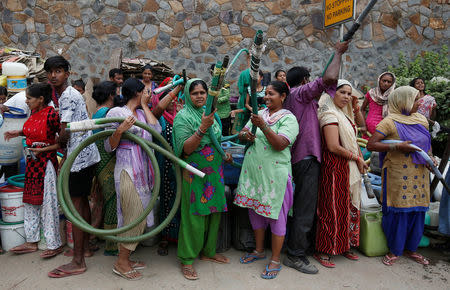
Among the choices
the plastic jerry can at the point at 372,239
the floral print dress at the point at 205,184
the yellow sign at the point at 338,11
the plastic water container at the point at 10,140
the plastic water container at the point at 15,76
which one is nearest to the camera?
the floral print dress at the point at 205,184

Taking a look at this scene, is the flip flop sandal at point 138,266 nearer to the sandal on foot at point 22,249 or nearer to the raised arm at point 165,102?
the sandal on foot at point 22,249

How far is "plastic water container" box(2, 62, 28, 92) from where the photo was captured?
461 cm

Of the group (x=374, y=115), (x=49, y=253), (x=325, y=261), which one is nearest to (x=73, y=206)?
(x=49, y=253)

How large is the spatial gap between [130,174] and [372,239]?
2.57m

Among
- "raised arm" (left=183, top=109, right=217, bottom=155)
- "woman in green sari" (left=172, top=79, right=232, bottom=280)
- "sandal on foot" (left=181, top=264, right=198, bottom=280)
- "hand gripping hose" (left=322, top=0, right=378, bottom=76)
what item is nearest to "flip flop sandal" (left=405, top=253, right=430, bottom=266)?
"woman in green sari" (left=172, top=79, right=232, bottom=280)

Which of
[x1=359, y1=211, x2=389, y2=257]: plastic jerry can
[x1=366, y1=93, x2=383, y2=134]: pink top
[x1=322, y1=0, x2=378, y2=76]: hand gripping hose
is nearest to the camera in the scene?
[x1=322, y1=0, x2=378, y2=76]: hand gripping hose

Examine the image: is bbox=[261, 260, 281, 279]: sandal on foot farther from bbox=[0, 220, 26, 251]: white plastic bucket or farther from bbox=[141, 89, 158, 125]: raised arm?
bbox=[0, 220, 26, 251]: white plastic bucket

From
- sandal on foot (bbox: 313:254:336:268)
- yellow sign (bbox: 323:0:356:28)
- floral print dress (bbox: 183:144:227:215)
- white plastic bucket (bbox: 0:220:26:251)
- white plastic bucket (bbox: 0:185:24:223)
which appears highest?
yellow sign (bbox: 323:0:356:28)

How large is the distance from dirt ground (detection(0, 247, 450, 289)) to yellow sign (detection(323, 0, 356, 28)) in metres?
3.44

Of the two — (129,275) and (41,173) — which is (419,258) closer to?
(129,275)

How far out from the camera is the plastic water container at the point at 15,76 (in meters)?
4.61

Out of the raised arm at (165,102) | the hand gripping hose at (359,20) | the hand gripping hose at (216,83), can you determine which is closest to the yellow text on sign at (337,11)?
the hand gripping hose at (359,20)

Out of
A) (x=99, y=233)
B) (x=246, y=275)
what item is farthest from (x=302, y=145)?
(x=99, y=233)

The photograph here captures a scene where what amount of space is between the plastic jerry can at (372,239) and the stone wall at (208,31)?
522 cm
